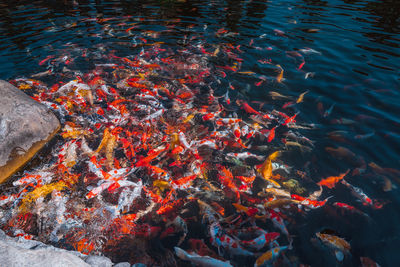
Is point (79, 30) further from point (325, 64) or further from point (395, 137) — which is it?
point (395, 137)

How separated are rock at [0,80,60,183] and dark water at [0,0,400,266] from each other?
2.65 meters

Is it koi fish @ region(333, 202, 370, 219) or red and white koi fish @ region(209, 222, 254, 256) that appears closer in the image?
red and white koi fish @ region(209, 222, 254, 256)

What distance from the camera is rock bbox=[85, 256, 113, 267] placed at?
2.58 metres

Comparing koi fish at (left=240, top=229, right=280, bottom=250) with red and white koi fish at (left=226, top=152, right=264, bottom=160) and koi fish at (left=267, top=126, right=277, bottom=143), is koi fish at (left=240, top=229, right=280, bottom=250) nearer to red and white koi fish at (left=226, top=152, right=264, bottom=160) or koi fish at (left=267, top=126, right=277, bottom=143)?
red and white koi fish at (left=226, top=152, right=264, bottom=160)

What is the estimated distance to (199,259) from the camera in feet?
8.84

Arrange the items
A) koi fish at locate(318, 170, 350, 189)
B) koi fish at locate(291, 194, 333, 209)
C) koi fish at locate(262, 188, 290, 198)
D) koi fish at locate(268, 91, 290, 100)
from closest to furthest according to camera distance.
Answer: koi fish at locate(291, 194, 333, 209), koi fish at locate(262, 188, 290, 198), koi fish at locate(318, 170, 350, 189), koi fish at locate(268, 91, 290, 100)

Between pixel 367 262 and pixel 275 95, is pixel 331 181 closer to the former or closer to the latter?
pixel 367 262

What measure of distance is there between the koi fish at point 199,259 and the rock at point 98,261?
80 centimetres

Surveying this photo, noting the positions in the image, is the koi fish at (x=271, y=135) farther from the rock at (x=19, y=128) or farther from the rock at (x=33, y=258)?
the rock at (x=19, y=128)

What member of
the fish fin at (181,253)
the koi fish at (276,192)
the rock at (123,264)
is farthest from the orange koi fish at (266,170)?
the rock at (123,264)

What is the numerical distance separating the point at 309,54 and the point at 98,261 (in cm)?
760

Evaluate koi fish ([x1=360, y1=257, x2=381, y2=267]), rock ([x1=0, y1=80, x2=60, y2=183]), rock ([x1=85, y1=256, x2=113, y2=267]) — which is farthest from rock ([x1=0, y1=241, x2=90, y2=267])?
koi fish ([x1=360, y1=257, x2=381, y2=267])

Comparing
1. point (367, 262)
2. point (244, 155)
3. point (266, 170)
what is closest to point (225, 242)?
point (266, 170)

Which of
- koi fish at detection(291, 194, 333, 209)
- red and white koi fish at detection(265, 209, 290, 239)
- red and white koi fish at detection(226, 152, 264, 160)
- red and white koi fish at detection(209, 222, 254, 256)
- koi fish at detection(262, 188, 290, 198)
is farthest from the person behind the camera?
red and white koi fish at detection(226, 152, 264, 160)
